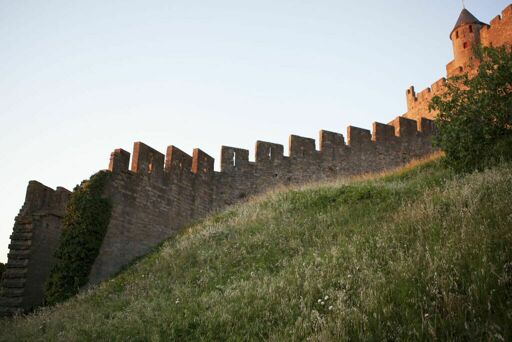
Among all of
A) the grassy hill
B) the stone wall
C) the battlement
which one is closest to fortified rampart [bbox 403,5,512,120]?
the battlement

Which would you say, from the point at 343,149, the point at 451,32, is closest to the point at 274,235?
the point at 343,149

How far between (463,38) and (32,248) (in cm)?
2930

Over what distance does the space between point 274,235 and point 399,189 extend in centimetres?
425

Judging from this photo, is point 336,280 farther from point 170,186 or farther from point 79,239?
point 170,186

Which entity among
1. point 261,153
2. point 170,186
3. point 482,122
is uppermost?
point 261,153

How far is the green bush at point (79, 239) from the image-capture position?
44.7ft

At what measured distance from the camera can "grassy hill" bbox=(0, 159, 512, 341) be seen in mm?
4984

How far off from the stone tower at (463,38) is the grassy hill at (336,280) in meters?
19.3

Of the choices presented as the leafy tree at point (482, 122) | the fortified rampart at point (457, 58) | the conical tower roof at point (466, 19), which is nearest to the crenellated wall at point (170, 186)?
the fortified rampart at point (457, 58)

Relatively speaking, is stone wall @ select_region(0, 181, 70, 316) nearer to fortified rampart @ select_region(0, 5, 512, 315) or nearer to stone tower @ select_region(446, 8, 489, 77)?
fortified rampart @ select_region(0, 5, 512, 315)

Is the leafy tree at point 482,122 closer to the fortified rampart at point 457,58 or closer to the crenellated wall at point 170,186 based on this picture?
the crenellated wall at point 170,186

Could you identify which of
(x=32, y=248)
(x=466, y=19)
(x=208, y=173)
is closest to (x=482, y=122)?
(x=208, y=173)

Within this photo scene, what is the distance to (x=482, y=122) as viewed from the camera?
1205cm

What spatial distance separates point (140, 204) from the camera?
16.5 metres
